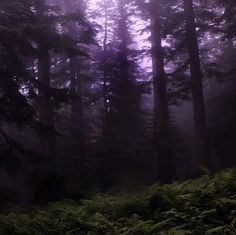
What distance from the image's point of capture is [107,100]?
30.2m

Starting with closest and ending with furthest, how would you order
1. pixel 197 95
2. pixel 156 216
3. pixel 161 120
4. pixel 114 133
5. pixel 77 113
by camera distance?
pixel 156 216 < pixel 197 95 < pixel 161 120 < pixel 114 133 < pixel 77 113

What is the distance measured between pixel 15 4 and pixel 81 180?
11368mm

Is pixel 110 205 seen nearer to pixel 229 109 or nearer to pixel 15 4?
pixel 15 4

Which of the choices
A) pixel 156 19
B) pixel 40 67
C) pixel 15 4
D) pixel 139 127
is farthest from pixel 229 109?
pixel 15 4

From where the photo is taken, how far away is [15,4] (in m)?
14.9

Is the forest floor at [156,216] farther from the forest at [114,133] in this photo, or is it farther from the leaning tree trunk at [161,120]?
the leaning tree trunk at [161,120]

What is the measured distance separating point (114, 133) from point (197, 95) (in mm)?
7150

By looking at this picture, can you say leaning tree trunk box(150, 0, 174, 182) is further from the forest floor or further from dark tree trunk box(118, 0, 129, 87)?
the forest floor

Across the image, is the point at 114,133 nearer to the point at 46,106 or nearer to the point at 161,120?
the point at 161,120

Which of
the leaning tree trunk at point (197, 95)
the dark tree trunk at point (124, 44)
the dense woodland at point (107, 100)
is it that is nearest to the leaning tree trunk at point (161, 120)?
the dense woodland at point (107, 100)

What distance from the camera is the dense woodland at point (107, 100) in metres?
15.3

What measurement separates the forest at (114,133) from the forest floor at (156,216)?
0.07 feet

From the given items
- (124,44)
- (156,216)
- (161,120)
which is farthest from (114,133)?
(156,216)

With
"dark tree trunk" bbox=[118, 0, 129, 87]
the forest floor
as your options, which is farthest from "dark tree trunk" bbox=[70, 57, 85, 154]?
the forest floor
